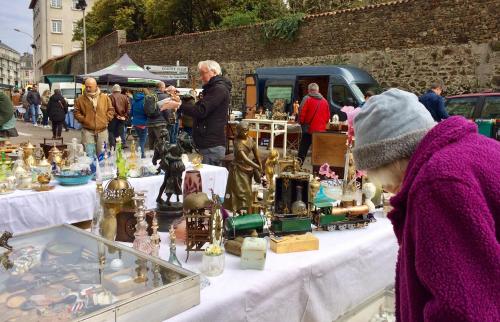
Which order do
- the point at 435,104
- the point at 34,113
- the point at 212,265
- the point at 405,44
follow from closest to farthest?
the point at 212,265
the point at 435,104
the point at 405,44
the point at 34,113

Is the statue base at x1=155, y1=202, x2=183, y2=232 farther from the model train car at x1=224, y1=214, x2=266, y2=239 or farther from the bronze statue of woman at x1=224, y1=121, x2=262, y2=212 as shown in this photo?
the model train car at x1=224, y1=214, x2=266, y2=239

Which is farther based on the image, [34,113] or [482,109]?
[34,113]

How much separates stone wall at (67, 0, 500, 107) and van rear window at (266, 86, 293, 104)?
2.37 m

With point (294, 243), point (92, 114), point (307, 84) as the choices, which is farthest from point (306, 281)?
point (307, 84)

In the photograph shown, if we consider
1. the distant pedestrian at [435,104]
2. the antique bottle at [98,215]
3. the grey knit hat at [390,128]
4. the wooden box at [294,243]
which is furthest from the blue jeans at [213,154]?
the distant pedestrian at [435,104]

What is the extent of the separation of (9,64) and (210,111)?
119m

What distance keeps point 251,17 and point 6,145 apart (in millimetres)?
17920

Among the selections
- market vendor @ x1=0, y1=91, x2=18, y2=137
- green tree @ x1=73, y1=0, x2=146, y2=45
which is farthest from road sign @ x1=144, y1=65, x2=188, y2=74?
green tree @ x1=73, y1=0, x2=146, y2=45

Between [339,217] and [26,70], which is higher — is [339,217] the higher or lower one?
the lower one

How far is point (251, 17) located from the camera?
69.1 ft

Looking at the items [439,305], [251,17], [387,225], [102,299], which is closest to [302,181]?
[387,225]

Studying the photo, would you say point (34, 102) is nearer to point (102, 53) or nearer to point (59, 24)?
point (102, 53)

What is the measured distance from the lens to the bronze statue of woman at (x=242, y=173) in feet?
8.51

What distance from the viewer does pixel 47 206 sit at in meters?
3.32
